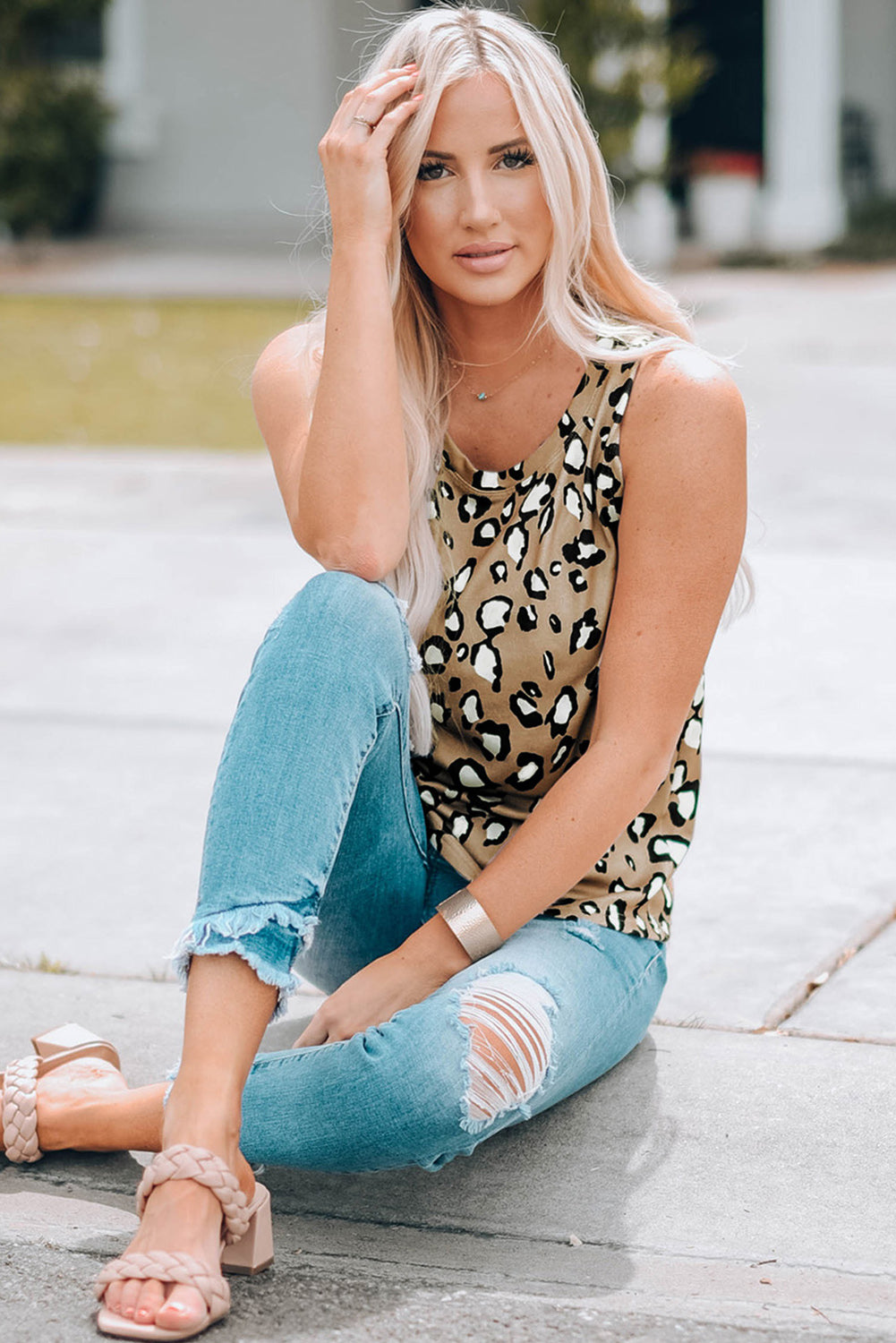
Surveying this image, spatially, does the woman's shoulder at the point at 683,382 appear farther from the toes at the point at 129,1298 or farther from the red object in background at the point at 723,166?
the red object in background at the point at 723,166

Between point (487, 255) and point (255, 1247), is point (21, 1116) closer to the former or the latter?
point (255, 1247)

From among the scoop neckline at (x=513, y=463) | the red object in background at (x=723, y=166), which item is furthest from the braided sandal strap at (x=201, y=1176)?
the red object in background at (x=723, y=166)

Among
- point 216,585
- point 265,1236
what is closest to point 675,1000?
point 265,1236

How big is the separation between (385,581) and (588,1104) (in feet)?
2.30

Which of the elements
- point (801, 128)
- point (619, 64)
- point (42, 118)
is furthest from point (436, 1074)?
point (42, 118)

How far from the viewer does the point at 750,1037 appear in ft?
8.24

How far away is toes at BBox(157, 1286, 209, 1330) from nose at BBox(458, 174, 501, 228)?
4.14ft

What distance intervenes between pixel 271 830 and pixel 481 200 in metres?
0.82

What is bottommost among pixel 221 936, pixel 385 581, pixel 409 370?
pixel 221 936

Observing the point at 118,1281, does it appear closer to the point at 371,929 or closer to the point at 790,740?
the point at 371,929

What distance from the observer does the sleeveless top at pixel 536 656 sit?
2260 millimetres

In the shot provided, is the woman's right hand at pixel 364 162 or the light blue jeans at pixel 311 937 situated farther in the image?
the woman's right hand at pixel 364 162

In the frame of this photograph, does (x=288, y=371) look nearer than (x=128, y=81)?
Yes

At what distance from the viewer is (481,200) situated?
2.24m
